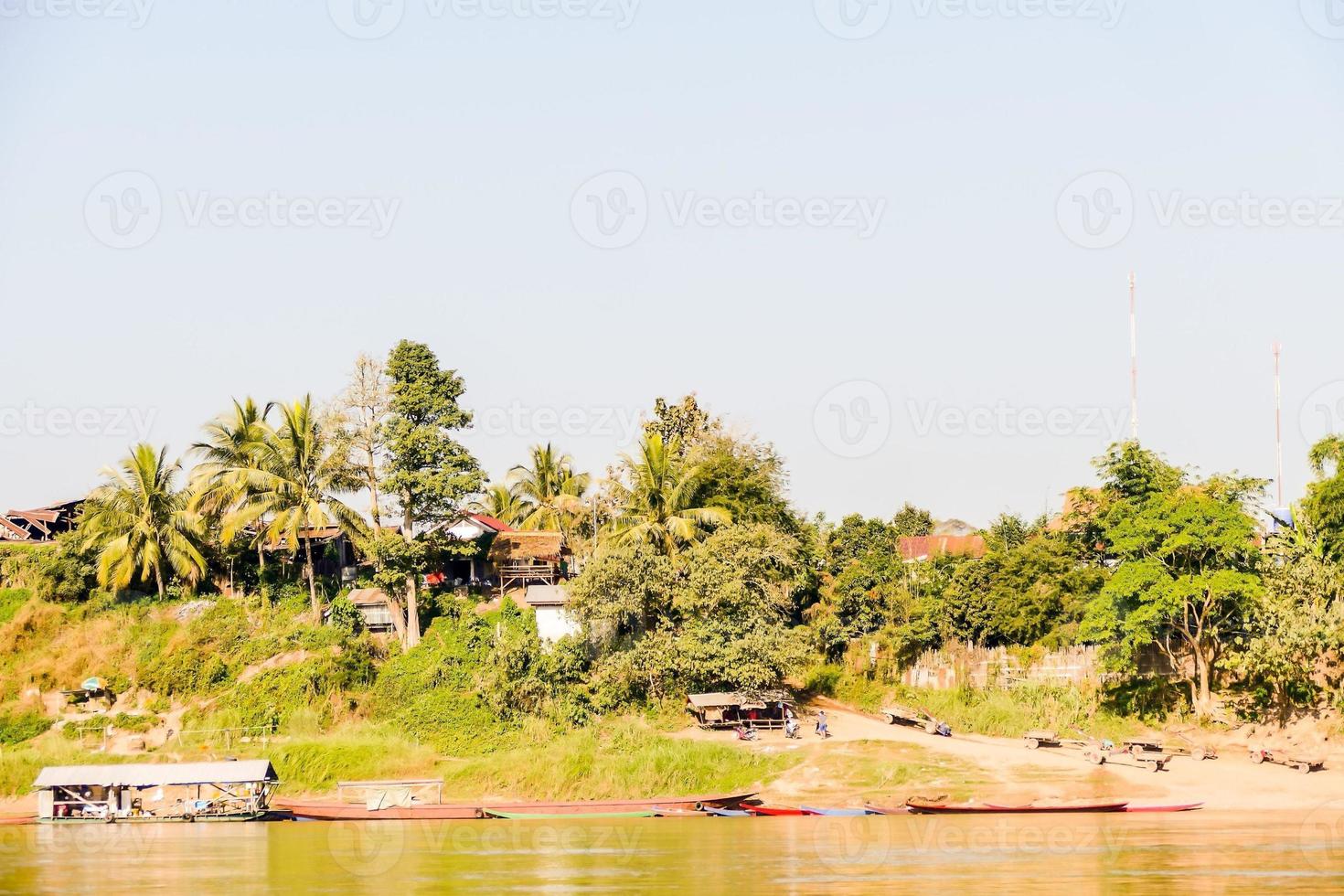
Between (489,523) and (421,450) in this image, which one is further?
(489,523)

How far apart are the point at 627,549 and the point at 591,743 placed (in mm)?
5613

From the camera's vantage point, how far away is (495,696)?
138 feet

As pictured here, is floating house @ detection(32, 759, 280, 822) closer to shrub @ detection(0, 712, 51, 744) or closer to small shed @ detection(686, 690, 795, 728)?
shrub @ detection(0, 712, 51, 744)

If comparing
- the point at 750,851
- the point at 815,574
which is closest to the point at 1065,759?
the point at 750,851

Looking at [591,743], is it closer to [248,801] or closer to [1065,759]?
[248,801]

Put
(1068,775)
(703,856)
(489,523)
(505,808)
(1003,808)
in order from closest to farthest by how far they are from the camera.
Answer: (703,856), (1003,808), (1068,775), (505,808), (489,523)

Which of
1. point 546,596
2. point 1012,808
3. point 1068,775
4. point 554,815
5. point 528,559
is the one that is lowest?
point 554,815

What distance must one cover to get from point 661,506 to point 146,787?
16573mm

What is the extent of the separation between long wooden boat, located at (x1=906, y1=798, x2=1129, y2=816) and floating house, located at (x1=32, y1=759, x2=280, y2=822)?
16.2 m

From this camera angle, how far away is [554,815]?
37.1 m

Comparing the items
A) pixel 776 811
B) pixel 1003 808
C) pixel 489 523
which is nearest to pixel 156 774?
pixel 776 811

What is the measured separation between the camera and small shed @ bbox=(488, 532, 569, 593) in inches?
1912

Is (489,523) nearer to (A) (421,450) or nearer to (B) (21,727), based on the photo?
(A) (421,450)

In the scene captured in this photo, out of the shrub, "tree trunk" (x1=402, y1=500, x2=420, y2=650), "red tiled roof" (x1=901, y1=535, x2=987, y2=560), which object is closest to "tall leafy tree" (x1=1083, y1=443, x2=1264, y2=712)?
"tree trunk" (x1=402, y1=500, x2=420, y2=650)
